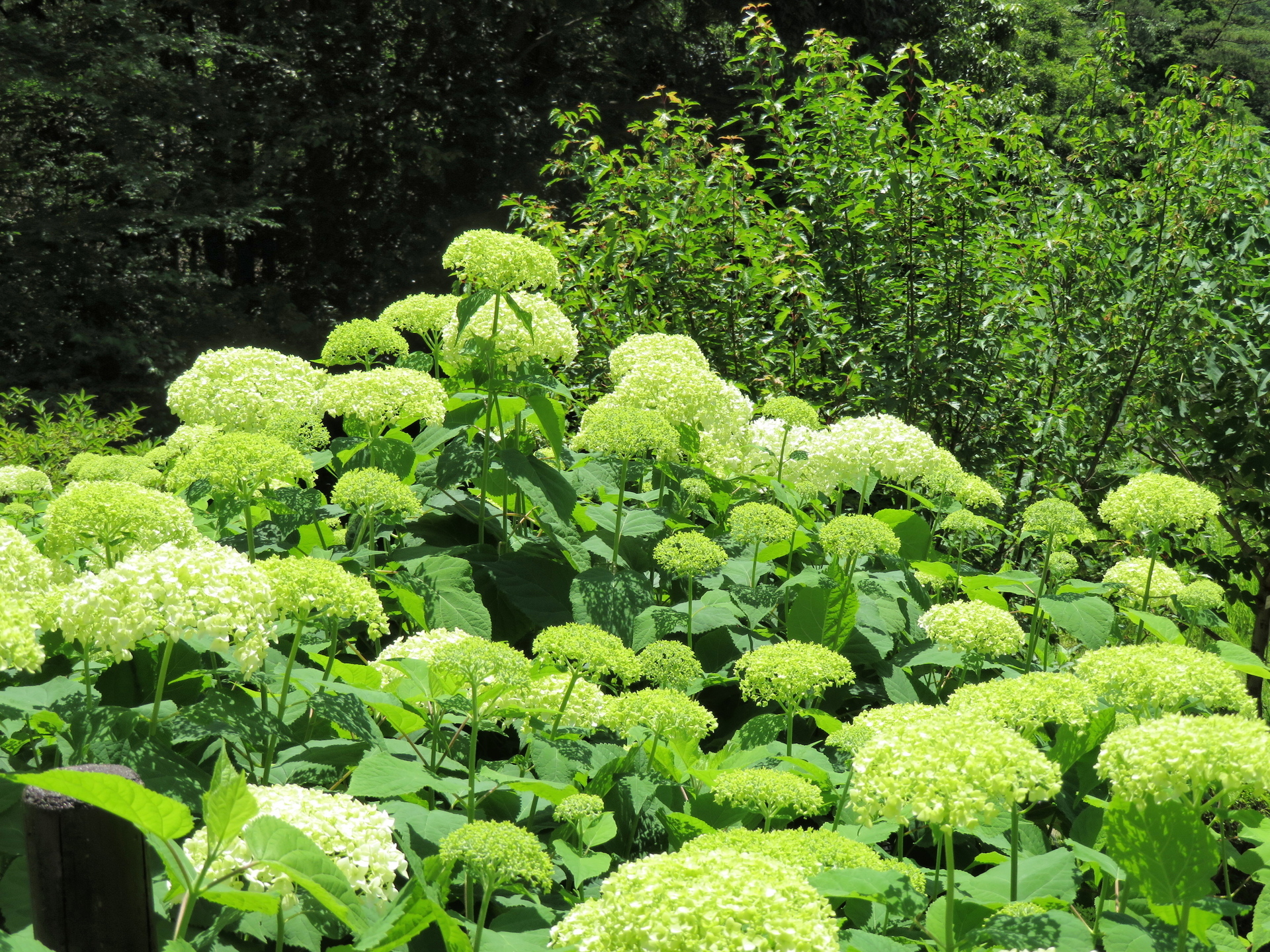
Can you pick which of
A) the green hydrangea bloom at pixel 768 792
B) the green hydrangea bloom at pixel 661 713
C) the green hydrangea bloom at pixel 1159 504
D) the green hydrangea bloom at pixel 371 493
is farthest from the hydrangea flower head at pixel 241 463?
the green hydrangea bloom at pixel 1159 504

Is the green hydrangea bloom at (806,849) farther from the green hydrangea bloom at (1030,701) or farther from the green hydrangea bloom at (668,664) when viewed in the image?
the green hydrangea bloom at (668,664)

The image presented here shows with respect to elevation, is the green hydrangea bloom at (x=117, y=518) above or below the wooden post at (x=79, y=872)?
above

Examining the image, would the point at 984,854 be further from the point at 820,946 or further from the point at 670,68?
the point at 670,68

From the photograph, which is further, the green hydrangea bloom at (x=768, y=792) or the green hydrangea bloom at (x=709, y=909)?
the green hydrangea bloom at (x=768, y=792)

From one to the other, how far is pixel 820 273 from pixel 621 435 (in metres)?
3.01

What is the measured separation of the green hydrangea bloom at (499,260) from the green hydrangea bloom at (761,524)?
0.83 m

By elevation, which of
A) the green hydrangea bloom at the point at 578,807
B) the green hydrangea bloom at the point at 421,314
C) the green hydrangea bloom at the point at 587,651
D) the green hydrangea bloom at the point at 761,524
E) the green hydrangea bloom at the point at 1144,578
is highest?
the green hydrangea bloom at the point at 421,314

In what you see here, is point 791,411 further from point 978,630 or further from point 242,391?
point 242,391

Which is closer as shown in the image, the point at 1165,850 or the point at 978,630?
the point at 1165,850

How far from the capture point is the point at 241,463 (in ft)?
7.73

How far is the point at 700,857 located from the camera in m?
1.22

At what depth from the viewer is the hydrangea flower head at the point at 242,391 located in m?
3.07

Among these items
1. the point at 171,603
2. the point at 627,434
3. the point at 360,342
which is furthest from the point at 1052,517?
the point at 171,603

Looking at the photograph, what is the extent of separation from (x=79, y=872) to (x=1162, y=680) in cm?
172
